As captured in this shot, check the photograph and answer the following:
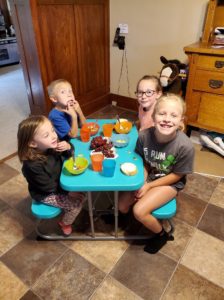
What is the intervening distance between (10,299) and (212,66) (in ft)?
6.96

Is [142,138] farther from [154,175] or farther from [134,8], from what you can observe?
[134,8]

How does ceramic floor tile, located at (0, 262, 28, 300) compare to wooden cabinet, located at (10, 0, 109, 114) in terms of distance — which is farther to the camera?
wooden cabinet, located at (10, 0, 109, 114)

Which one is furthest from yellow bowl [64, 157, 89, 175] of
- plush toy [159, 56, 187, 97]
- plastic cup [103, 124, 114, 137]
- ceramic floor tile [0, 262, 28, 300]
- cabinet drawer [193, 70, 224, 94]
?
cabinet drawer [193, 70, 224, 94]

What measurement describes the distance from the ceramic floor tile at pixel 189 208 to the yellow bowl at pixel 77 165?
2.75 feet

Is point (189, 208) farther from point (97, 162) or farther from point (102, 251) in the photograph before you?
point (97, 162)

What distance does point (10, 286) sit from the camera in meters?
1.28

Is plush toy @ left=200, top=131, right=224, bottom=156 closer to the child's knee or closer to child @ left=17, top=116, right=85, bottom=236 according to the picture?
the child's knee

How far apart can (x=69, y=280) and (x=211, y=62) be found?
74.7 inches

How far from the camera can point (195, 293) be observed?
1.24 m

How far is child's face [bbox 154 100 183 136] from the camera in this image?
1.19 meters

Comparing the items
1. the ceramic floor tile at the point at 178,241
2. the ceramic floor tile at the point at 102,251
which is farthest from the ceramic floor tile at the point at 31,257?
the ceramic floor tile at the point at 178,241

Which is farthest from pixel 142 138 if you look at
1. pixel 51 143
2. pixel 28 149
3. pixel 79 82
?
pixel 79 82

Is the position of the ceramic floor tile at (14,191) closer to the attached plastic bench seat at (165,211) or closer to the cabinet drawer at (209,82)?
the attached plastic bench seat at (165,211)

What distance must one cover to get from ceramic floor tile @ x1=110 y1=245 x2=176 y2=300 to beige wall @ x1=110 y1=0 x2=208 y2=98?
6.72 ft
